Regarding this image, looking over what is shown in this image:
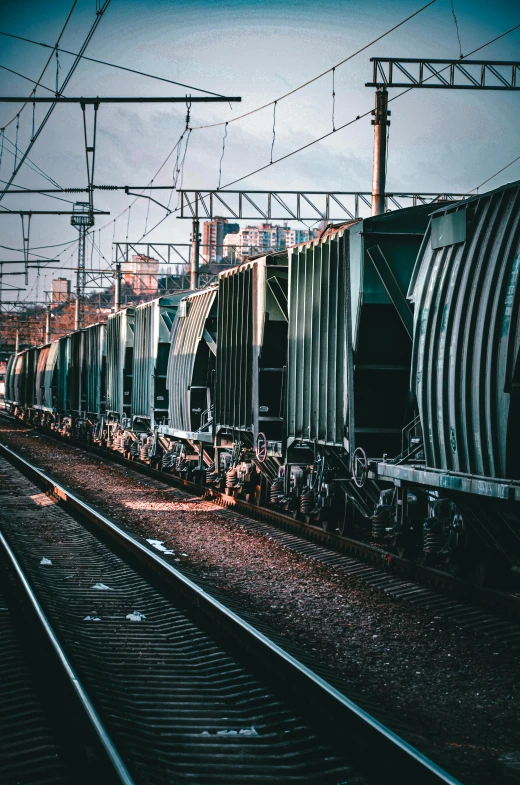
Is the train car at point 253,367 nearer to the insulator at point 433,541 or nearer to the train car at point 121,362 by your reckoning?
the insulator at point 433,541

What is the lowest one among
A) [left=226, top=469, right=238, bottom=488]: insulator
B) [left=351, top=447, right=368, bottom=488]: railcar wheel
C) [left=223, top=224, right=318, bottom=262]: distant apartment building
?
[left=226, top=469, right=238, bottom=488]: insulator

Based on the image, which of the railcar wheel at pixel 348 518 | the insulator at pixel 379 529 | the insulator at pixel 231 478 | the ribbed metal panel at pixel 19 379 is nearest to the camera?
the insulator at pixel 379 529

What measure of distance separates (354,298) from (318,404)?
81.1 inches

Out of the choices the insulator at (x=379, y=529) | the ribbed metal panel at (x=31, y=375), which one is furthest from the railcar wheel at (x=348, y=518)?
the ribbed metal panel at (x=31, y=375)

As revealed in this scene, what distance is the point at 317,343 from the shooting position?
1290cm

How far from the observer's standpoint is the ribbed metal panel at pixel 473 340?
305 inches

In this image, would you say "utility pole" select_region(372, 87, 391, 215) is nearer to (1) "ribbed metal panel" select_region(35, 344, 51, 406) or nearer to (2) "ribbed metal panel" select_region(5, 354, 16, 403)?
(1) "ribbed metal panel" select_region(35, 344, 51, 406)

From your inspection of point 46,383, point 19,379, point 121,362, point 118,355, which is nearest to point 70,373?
point 46,383

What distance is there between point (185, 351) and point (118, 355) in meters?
9.31

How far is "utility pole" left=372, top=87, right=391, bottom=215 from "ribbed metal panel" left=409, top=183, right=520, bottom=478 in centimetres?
764

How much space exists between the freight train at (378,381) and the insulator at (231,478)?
0.16 feet

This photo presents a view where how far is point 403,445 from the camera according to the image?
1125 cm

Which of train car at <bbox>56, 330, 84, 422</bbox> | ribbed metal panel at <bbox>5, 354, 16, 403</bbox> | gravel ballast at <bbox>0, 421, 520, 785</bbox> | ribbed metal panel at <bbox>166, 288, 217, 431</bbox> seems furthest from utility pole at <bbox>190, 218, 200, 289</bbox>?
ribbed metal panel at <bbox>5, 354, 16, 403</bbox>

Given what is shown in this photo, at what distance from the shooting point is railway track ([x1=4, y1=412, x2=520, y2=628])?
8.47 m
